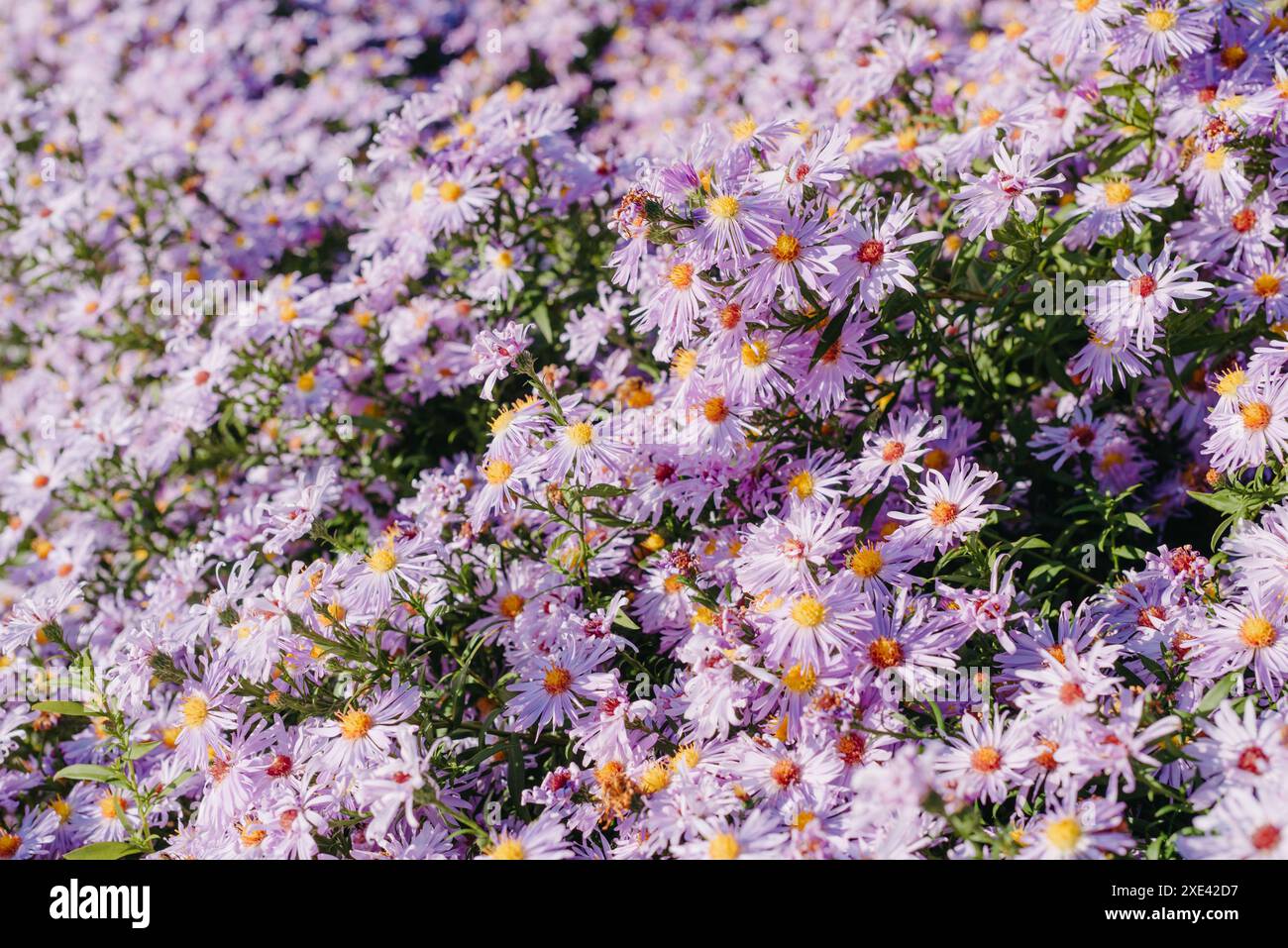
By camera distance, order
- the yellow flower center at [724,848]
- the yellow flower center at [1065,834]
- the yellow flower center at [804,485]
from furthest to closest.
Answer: the yellow flower center at [804,485] → the yellow flower center at [724,848] → the yellow flower center at [1065,834]

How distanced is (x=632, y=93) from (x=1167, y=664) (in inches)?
191

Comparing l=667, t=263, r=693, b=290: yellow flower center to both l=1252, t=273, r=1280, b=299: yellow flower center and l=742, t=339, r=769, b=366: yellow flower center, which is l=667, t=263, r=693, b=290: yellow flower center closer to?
l=742, t=339, r=769, b=366: yellow flower center

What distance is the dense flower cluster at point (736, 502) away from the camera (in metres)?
2.31

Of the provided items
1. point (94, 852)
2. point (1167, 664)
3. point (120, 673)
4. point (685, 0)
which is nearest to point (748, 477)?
point (1167, 664)

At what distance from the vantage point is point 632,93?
6117mm

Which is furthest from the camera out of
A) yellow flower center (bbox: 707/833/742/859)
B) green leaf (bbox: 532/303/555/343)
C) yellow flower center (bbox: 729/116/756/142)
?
green leaf (bbox: 532/303/555/343)

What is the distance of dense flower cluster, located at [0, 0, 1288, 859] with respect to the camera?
2.31 metres

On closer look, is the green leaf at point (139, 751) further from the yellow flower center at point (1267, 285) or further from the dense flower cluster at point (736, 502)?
the yellow flower center at point (1267, 285)

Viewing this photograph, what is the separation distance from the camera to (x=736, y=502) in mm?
2998

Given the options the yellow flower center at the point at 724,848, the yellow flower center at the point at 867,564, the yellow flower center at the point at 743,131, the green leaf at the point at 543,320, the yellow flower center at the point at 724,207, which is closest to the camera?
the yellow flower center at the point at 724,848

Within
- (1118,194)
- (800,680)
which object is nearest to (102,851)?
(800,680)

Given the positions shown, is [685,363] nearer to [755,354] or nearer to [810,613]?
[755,354]

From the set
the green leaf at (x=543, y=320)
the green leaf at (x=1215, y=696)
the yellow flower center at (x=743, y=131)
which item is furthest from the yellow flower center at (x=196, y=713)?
the green leaf at (x=1215, y=696)

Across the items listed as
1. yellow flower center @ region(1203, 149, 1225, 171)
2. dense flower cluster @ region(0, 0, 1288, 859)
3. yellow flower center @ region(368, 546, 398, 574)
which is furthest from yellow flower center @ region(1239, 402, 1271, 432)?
yellow flower center @ region(368, 546, 398, 574)
